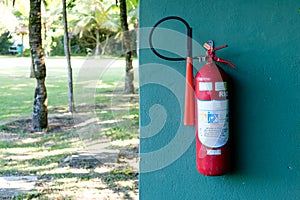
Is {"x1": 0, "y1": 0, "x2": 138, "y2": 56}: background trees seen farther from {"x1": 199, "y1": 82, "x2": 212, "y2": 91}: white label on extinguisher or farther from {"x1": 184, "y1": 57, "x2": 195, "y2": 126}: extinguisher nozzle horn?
{"x1": 199, "y1": 82, "x2": 212, "y2": 91}: white label on extinguisher

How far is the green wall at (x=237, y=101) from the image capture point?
2236 mm

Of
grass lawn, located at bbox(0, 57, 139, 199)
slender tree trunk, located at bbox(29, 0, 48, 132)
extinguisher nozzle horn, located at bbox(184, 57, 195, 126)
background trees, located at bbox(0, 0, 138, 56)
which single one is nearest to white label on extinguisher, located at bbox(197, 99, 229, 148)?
extinguisher nozzle horn, located at bbox(184, 57, 195, 126)

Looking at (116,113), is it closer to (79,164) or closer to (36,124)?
(36,124)

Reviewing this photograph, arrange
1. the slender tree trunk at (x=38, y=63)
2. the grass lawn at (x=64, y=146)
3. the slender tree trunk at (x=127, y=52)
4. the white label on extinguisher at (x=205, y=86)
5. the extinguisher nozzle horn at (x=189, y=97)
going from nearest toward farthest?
the white label on extinguisher at (x=205, y=86)
the extinguisher nozzle horn at (x=189, y=97)
the grass lawn at (x=64, y=146)
the slender tree trunk at (x=38, y=63)
the slender tree trunk at (x=127, y=52)

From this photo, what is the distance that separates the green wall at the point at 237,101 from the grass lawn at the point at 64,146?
154cm

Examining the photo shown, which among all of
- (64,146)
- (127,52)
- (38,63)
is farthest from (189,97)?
(127,52)

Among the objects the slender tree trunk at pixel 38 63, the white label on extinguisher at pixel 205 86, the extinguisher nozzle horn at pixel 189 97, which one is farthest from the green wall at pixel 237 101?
the slender tree trunk at pixel 38 63

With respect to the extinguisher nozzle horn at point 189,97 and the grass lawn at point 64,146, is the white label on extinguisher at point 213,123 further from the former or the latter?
the grass lawn at point 64,146

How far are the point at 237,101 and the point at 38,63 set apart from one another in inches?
195

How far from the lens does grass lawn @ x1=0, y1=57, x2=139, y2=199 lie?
13.5 ft

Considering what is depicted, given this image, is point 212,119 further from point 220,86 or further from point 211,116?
point 220,86

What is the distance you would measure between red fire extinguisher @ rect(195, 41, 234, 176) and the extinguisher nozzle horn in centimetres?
7

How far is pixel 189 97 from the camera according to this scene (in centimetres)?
233

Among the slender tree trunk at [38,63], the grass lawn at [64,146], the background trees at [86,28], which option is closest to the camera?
the grass lawn at [64,146]
